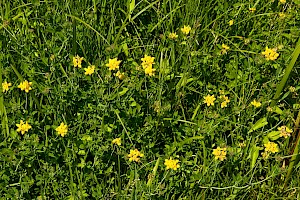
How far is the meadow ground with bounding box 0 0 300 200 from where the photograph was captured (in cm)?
209

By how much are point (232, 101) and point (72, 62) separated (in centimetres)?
76

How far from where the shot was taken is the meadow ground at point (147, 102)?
2092mm

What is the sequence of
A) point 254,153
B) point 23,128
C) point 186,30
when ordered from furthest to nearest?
point 186,30 → point 254,153 → point 23,128

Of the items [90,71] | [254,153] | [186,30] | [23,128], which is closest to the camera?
[23,128]

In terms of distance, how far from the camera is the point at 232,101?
2.38m

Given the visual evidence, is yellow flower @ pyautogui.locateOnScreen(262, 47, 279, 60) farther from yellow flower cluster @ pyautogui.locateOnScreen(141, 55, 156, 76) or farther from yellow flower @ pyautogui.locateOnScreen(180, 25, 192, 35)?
yellow flower cluster @ pyautogui.locateOnScreen(141, 55, 156, 76)

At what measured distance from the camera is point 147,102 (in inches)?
88.6

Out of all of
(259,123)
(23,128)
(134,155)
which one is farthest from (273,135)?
(23,128)

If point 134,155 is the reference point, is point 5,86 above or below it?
above

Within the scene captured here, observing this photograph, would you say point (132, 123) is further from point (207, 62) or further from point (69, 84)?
point (207, 62)

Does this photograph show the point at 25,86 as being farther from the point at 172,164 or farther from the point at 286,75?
the point at 286,75

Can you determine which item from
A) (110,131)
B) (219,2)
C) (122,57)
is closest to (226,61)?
(219,2)

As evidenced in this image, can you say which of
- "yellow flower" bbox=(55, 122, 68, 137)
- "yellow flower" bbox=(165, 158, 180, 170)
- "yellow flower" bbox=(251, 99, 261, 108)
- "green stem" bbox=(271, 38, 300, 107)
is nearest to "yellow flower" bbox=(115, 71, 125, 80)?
"yellow flower" bbox=(55, 122, 68, 137)

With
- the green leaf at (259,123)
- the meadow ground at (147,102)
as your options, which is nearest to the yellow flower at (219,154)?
the meadow ground at (147,102)
